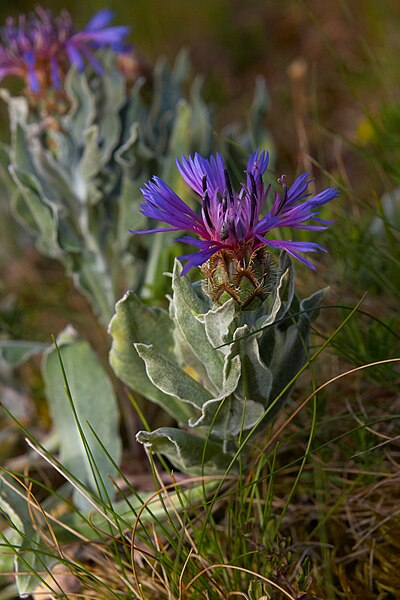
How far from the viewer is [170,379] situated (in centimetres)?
120

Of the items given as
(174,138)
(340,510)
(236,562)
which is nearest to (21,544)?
(236,562)

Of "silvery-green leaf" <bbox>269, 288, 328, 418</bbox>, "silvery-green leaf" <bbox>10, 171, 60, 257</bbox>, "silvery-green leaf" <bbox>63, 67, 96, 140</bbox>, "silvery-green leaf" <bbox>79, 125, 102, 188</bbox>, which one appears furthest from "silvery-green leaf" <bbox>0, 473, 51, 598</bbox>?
"silvery-green leaf" <bbox>63, 67, 96, 140</bbox>

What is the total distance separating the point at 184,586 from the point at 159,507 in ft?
0.51

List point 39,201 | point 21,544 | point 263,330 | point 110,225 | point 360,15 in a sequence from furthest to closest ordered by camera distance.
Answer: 1. point 360,15
2. point 110,225
3. point 39,201
4. point 21,544
5. point 263,330

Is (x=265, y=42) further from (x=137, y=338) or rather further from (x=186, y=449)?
(x=186, y=449)

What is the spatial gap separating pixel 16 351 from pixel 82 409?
12.4 inches

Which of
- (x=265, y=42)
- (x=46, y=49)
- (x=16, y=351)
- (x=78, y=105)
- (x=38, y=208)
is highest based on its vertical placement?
(x=265, y=42)

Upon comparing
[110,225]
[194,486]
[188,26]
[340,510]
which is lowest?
[340,510]

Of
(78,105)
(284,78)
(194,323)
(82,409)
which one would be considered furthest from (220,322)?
(284,78)

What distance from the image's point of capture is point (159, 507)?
52.0 inches

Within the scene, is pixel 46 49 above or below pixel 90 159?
above

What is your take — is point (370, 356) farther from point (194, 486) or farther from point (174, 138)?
point (174, 138)

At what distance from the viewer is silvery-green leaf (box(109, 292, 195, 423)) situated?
49.7 inches

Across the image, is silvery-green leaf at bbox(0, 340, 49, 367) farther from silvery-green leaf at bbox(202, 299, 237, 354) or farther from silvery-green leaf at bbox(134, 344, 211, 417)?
silvery-green leaf at bbox(202, 299, 237, 354)
